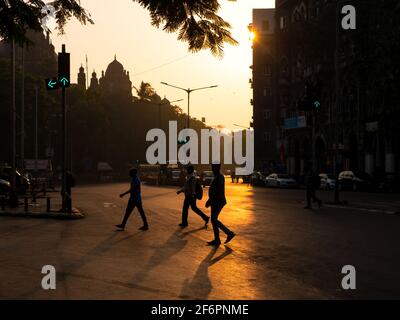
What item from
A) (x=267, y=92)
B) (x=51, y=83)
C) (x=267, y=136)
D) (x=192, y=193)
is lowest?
(x=192, y=193)

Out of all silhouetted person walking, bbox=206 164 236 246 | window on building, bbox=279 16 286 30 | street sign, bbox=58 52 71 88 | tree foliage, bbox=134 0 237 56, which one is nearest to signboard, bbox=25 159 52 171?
window on building, bbox=279 16 286 30

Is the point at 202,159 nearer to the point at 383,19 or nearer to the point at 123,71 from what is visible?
the point at 123,71

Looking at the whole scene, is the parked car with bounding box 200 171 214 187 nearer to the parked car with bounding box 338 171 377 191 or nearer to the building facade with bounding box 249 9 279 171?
the parked car with bounding box 338 171 377 191

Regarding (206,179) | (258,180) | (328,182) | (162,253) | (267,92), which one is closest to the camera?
(162,253)

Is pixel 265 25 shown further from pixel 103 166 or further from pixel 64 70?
pixel 64 70

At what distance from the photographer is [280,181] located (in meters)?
58.1

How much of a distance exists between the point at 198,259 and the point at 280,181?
4663 centimetres

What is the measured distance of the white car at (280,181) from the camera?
57344 millimetres

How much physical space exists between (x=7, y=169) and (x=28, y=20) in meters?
39.3

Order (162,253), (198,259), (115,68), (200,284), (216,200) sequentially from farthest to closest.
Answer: (115,68) → (216,200) → (162,253) → (198,259) → (200,284)

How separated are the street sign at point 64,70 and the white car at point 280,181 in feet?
126

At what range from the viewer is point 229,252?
1301cm

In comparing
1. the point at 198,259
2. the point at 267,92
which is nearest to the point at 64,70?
the point at 198,259

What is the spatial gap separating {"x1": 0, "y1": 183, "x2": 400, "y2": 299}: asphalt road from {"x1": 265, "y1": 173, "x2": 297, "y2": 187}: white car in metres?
36.7
